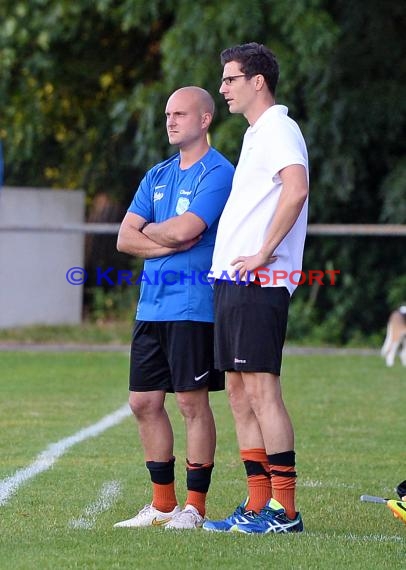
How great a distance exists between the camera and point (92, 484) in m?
6.99

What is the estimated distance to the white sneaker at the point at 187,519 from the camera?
5.76 metres

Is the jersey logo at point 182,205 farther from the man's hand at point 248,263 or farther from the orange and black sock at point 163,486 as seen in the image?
the orange and black sock at point 163,486

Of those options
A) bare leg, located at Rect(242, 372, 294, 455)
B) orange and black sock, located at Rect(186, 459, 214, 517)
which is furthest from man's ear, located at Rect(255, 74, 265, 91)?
orange and black sock, located at Rect(186, 459, 214, 517)

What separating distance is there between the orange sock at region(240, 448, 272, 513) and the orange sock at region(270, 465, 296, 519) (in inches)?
7.0

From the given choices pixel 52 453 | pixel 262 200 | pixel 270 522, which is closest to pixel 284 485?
pixel 270 522

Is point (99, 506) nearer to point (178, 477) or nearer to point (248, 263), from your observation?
point (178, 477)

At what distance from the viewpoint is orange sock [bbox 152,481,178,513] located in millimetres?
6051

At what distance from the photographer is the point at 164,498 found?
606 cm

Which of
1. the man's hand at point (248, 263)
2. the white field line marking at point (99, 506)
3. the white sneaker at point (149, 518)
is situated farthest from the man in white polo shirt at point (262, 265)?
the white field line marking at point (99, 506)

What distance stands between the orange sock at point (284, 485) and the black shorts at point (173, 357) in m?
0.60

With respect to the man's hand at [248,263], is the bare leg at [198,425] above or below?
below

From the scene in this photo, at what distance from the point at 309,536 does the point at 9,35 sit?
12.6 metres

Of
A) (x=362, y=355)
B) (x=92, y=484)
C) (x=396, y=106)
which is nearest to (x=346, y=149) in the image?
(x=396, y=106)

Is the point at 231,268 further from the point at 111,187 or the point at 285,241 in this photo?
the point at 111,187
